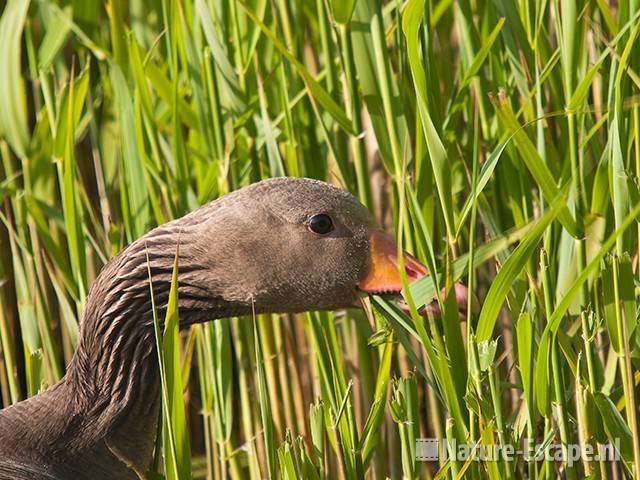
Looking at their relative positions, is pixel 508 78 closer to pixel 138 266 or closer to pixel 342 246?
pixel 342 246

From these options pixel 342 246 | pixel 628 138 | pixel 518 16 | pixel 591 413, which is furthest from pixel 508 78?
pixel 591 413

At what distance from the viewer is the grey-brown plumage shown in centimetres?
285

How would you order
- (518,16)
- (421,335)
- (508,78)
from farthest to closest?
(508,78) < (518,16) < (421,335)

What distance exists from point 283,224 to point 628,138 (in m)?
1.00

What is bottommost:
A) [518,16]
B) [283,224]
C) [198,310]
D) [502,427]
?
[502,427]

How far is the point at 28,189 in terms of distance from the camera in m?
3.48

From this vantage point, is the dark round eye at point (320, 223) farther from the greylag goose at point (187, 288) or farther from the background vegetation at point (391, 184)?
the background vegetation at point (391, 184)

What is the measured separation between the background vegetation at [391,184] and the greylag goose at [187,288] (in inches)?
6.2

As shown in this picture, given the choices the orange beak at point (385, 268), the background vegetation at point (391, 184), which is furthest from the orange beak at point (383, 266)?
the background vegetation at point (391, 184)

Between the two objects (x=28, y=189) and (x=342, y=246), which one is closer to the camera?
(x=342, y=246)

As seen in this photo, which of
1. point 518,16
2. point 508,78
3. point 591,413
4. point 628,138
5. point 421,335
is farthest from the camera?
point 508,78

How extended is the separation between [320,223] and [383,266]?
219mm

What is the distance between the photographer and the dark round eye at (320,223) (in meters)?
2.87

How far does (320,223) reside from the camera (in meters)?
2.88
